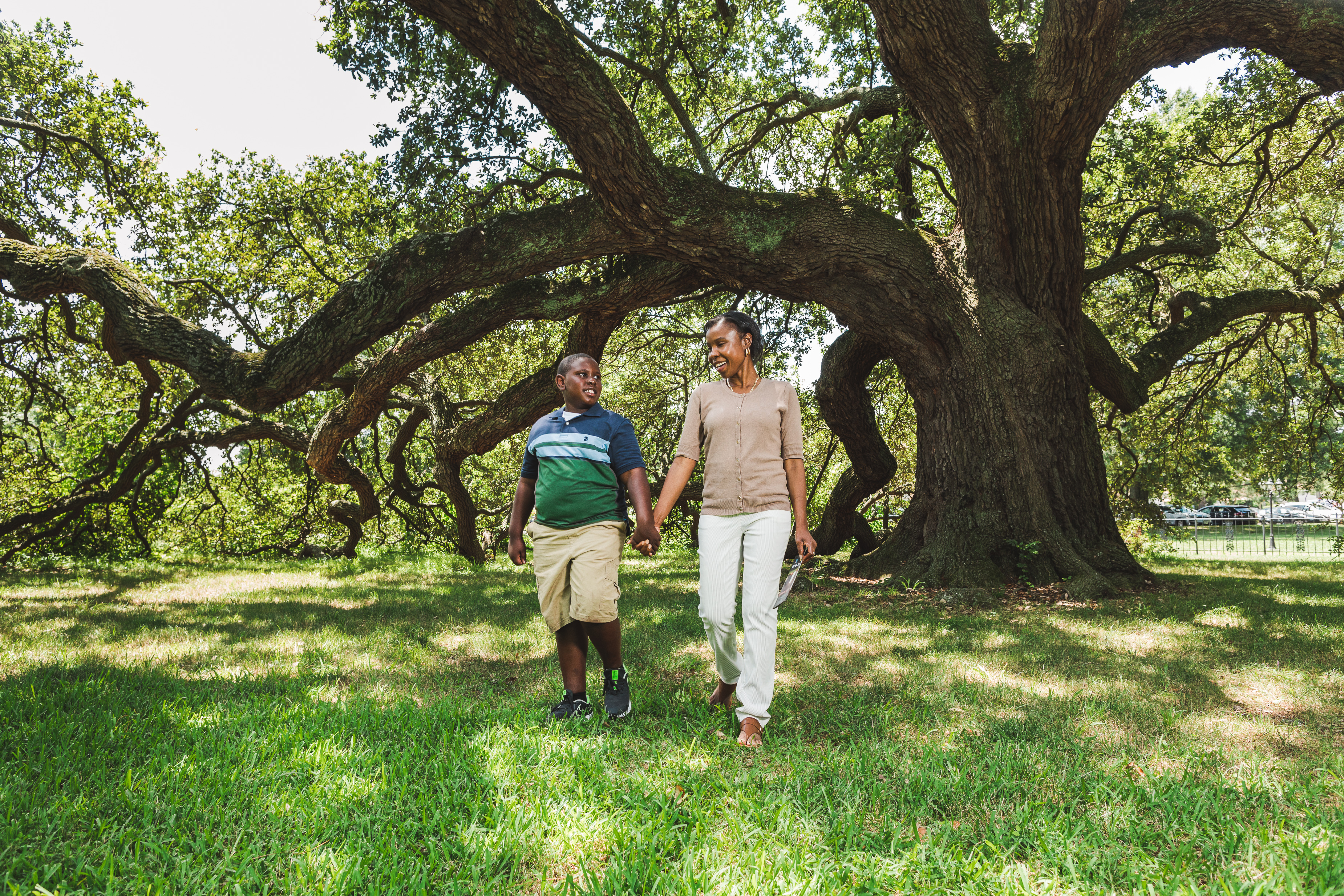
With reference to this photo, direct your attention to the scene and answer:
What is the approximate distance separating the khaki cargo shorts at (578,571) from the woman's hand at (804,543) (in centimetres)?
95

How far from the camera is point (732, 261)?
7953 mm

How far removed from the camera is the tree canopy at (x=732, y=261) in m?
7.58

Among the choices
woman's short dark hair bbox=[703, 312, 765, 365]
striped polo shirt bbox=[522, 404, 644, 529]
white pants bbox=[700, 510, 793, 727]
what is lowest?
white pants bbox=[700, 510, 793, 727]

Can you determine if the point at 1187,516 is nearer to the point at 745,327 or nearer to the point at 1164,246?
the point at 1164,246

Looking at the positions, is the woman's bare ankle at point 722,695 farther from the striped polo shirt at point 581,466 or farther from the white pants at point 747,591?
the striped polo shirt at point 581,466

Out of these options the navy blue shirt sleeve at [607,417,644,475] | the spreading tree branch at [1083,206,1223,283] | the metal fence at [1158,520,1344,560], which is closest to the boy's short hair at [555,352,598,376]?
the navy blue shirt sleeve at [607,417,644,475]

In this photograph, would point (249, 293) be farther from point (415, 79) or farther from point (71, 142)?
point (415, 79)

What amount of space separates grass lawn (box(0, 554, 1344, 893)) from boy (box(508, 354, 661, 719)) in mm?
321

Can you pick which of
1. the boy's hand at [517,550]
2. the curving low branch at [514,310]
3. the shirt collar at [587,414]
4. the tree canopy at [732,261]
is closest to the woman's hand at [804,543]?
the shirt collar at [587,414]

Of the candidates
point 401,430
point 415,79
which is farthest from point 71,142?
point 401,430

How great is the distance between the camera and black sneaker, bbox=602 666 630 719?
362 centimetres

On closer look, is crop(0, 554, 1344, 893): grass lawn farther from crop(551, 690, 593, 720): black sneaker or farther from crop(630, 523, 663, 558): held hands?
crop(630, 523, 663, 558): held hands

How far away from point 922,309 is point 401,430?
407 inches

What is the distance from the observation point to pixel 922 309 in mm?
8320
